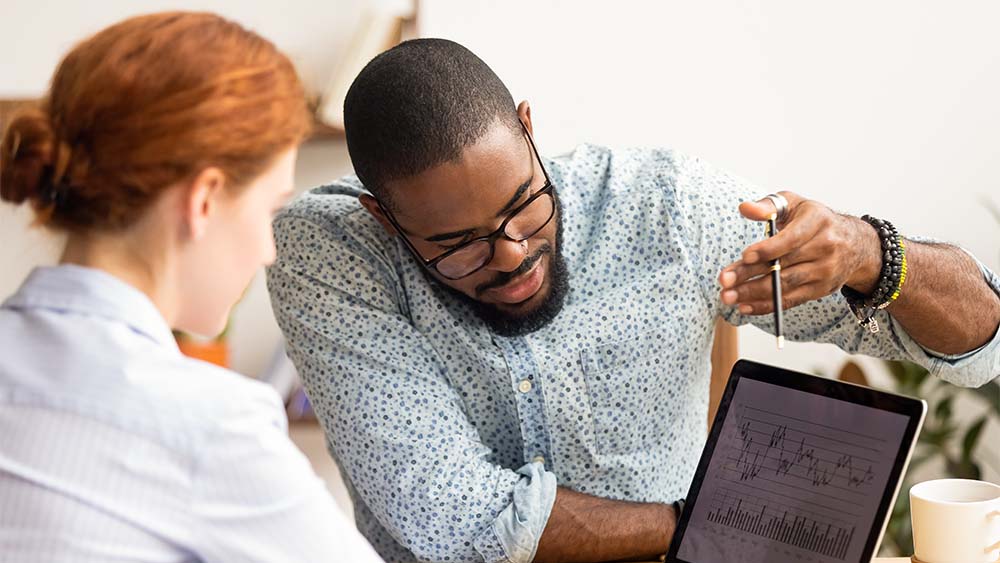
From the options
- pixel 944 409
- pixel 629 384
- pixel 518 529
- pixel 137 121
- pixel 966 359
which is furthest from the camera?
pixel 944 409

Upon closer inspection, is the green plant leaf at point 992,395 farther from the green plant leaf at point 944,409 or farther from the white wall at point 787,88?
the white wall at point 787,88

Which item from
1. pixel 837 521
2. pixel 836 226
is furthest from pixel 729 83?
pixel 837 521

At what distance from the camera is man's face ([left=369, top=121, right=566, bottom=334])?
56.0 inches

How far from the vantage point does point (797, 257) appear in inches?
52.4

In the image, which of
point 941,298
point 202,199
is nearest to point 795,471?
point 941,298

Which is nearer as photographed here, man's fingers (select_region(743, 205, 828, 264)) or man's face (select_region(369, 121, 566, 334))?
man's fingers (select_region(743, 205, 828, 264))

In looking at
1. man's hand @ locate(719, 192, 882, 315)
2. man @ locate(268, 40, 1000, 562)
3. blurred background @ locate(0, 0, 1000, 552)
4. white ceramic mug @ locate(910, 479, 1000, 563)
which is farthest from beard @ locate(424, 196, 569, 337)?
blurred background @ locate(0, 0, 1000, 552)

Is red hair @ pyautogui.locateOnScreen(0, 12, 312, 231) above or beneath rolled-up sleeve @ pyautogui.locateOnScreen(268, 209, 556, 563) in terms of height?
above

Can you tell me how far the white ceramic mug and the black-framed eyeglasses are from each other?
21.5 inches

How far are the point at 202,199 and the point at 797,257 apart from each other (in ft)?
2.26

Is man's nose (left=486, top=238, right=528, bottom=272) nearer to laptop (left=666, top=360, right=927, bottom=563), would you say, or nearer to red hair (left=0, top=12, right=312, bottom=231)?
laptop (left=666, top=360, right=927, bottom=563)

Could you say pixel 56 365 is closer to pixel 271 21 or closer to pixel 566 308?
pixel 566 308

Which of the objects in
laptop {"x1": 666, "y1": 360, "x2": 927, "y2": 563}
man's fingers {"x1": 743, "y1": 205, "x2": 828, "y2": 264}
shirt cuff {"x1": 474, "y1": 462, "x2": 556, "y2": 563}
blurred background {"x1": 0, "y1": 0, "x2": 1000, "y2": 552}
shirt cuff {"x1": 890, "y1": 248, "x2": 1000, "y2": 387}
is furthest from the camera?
blurred background {"x1": 0, "y1": 0, "x2": 1000, "y2": 552}

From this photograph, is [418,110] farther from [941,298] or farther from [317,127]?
[317,127]
